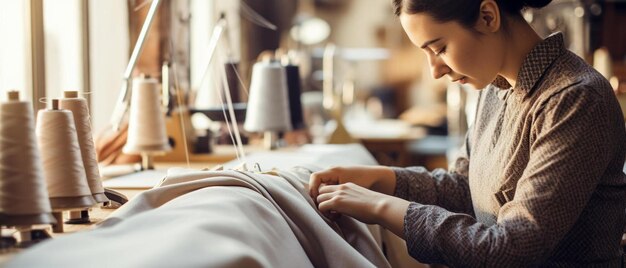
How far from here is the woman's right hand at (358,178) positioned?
170 cm

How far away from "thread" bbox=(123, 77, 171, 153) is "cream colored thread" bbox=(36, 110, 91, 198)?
0.89m

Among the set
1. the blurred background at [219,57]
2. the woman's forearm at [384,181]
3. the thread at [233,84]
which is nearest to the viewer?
the woman's forearm at [384,181]

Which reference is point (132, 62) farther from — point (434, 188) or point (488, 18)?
point (488, 18)

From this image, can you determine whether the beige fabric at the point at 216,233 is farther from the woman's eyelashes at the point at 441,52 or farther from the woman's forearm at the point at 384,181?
the woman's eyelashes at the point at 441,52

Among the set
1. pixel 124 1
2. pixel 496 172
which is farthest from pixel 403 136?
pixel 496 172

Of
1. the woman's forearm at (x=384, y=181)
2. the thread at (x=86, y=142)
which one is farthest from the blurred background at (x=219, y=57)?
the thread at (x=86, y=142)

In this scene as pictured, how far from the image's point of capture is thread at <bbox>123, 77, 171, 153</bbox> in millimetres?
2246

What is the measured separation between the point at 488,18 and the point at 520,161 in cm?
26

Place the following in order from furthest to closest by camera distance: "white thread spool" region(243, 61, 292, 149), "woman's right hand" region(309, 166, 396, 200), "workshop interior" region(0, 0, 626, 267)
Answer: "white thread spool" region(243, 61, 292, 149)
"woman's right hand" region(309, 166, 396, 200)
"workshop interior" region(0, 0, 626, 267)

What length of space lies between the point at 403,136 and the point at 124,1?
329cm

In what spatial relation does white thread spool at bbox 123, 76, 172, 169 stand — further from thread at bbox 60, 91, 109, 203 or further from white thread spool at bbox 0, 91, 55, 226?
white thread spool at bbox 0, 91, 55, 226

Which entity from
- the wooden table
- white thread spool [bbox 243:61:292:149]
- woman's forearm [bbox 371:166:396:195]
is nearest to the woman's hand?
woman's forearm [bbox 371:166:396:195]

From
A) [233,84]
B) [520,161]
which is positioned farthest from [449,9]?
[233,84]

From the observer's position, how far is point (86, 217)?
147cm
